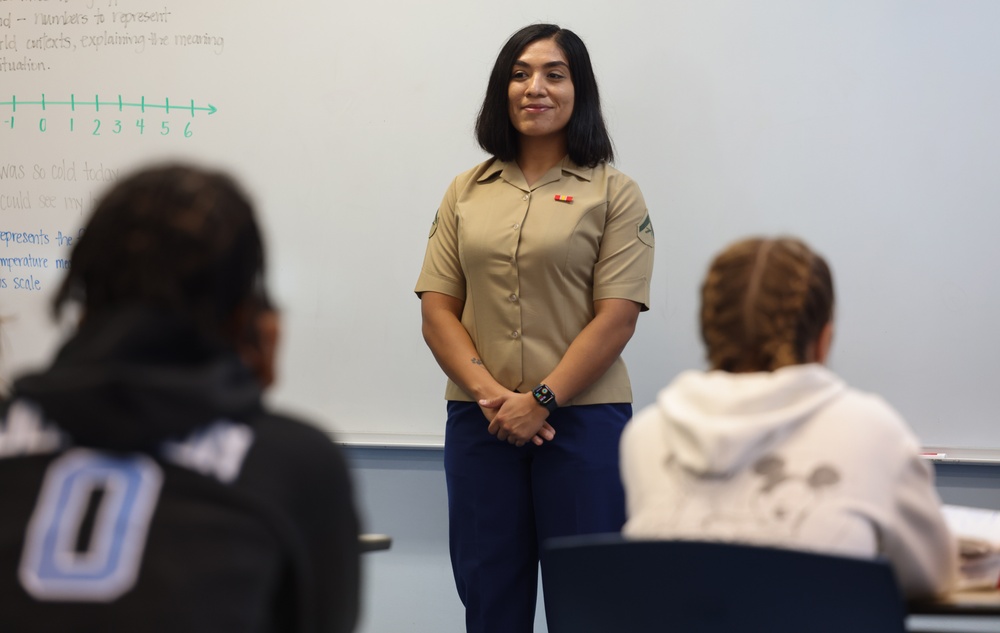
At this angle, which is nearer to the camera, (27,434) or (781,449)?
(27,434)

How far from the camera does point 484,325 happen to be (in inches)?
97.3

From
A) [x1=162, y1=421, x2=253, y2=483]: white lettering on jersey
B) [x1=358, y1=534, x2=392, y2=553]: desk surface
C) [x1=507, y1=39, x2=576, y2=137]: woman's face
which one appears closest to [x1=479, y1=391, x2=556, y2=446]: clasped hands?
[x1=507, y1=39, x2=576, y2=137]: woman's face

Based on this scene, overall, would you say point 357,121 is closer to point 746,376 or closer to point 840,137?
point 840,137

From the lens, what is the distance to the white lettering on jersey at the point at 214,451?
3.19 ft

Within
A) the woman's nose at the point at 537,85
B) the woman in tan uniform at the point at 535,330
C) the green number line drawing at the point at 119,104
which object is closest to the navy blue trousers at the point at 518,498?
the woman in tan uniform at the point at 535,330

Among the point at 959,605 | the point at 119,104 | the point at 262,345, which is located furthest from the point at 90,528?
the point at 119,104

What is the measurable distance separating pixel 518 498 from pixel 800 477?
1267 millimetres

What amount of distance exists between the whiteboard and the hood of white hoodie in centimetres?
152

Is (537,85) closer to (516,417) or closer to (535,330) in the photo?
(535,330)

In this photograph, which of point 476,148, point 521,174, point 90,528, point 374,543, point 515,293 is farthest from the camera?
point 476,148

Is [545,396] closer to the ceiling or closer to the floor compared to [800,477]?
closer to the floor

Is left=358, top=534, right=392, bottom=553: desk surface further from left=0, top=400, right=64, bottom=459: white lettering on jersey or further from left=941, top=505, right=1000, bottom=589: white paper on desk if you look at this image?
left=941, top=505, right=1000, bottom=589: white paper on desk

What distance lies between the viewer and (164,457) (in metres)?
0.98

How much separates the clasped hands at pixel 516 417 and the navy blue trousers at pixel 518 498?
65 millimetres
